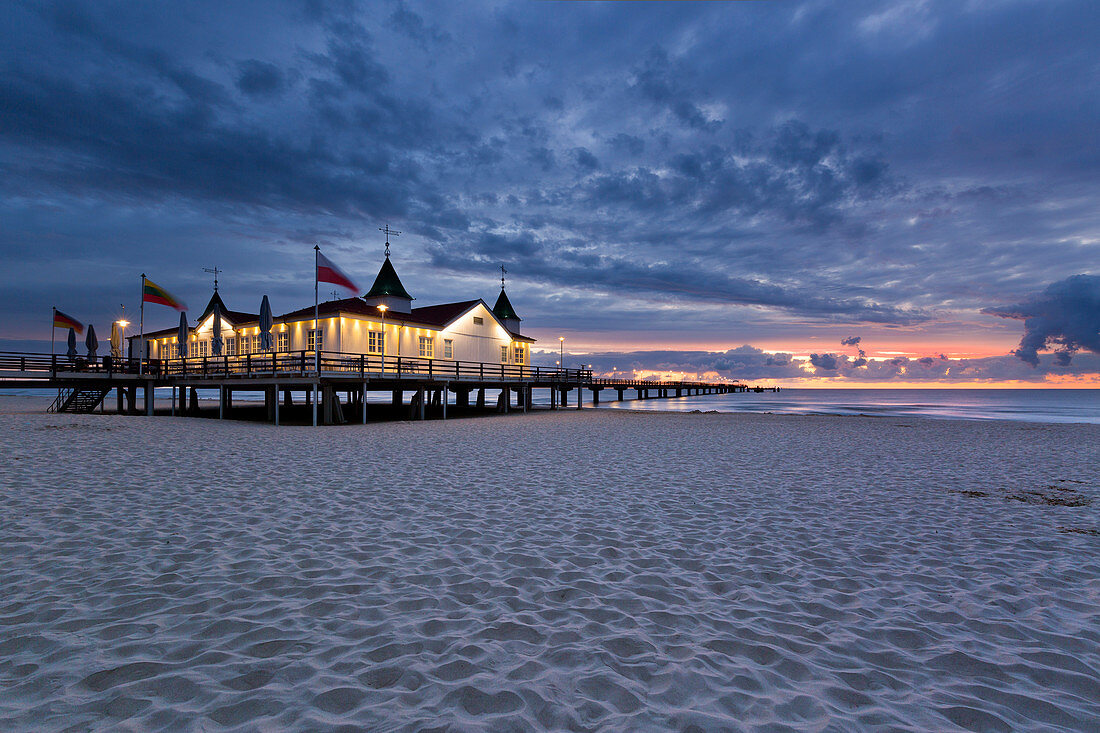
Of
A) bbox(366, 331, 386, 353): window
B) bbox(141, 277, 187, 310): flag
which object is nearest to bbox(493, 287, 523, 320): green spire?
bbox(366, 331, 386, 353): window

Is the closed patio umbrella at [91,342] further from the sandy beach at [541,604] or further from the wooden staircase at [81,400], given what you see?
the sandy beach at [541,604]

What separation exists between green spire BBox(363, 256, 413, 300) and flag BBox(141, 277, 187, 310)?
11.5 m

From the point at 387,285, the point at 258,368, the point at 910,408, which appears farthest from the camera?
the point at 910,408

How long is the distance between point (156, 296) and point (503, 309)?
26390 mm

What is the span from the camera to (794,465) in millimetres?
12742

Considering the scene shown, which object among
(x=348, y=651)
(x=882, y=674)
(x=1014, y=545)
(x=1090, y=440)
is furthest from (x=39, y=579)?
(x=1090, y=440)

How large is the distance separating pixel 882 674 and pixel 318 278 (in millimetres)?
22425

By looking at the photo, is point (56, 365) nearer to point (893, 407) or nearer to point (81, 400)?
point (81, 400)

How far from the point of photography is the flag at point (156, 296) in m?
25.6

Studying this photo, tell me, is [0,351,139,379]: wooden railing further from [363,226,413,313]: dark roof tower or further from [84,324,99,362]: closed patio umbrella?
[363,226,413,313]: dark roof tower

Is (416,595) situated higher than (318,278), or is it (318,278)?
(318,278)

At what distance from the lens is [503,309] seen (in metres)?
47.1

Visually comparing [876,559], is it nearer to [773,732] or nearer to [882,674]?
[882,674]

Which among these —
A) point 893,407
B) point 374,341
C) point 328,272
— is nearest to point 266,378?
point 328,272
